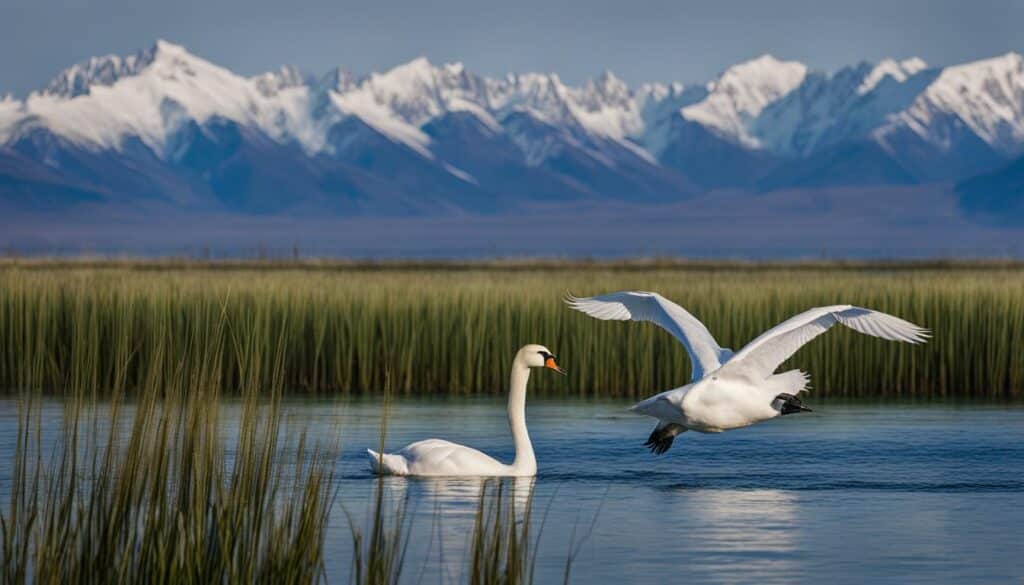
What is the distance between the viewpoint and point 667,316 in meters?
18.5

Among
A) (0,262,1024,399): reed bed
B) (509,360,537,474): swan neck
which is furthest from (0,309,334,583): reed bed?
(0,262,1024,399): reed bed

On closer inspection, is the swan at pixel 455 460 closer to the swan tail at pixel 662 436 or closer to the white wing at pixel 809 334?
the swan tail at pixel 662 436

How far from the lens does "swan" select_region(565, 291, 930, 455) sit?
54.7 ft

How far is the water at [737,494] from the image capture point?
41.5 feet

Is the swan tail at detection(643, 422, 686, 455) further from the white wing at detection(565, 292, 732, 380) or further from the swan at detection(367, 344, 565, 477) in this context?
the swan at detection(367, 344, 565, 477)

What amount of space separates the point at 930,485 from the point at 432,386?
11.0 m

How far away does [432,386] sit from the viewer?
26.6m

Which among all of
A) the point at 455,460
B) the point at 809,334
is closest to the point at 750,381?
the point at 809,334

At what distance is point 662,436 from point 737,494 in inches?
61.1

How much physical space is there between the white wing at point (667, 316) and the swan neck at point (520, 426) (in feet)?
2.58

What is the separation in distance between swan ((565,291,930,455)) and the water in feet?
1.63

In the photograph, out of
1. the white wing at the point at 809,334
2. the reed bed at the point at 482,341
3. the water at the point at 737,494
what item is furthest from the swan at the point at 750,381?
the reed bed at the point at 482,341

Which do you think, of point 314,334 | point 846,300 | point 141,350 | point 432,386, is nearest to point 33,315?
point 141,350

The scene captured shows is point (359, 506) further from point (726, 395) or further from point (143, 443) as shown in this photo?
point (143, 443)
